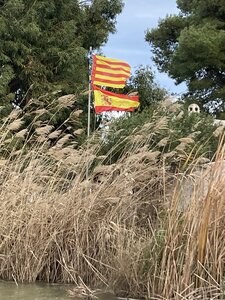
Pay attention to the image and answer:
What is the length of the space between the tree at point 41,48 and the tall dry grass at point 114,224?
8.44 m

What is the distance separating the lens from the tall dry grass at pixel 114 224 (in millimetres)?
5102

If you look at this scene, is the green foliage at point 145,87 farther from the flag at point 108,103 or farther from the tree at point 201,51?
the flag at point 108,103

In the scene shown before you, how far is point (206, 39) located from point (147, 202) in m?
15.8

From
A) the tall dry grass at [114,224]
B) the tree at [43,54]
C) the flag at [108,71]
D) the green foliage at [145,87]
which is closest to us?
the tall dry grass at [114,224]

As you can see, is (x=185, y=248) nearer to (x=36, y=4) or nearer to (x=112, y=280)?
(x=112, y=280)

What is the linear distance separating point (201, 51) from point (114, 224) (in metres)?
16.6

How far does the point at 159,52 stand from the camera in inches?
1104

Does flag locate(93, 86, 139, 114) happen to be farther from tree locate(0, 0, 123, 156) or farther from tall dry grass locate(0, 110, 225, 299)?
tall dry grass locate(0, 110, 225, 299)

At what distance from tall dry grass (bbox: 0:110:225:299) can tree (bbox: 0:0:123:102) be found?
844cm

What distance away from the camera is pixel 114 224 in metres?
6.08

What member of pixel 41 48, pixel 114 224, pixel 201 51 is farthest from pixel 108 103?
pixel 201 51

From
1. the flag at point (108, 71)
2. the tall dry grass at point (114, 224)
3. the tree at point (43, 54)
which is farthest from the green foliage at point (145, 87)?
the tall dry grass at point (114, 224)

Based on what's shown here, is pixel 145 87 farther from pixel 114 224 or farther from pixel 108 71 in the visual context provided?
pixel 114 224

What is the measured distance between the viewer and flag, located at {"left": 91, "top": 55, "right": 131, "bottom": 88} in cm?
1209
